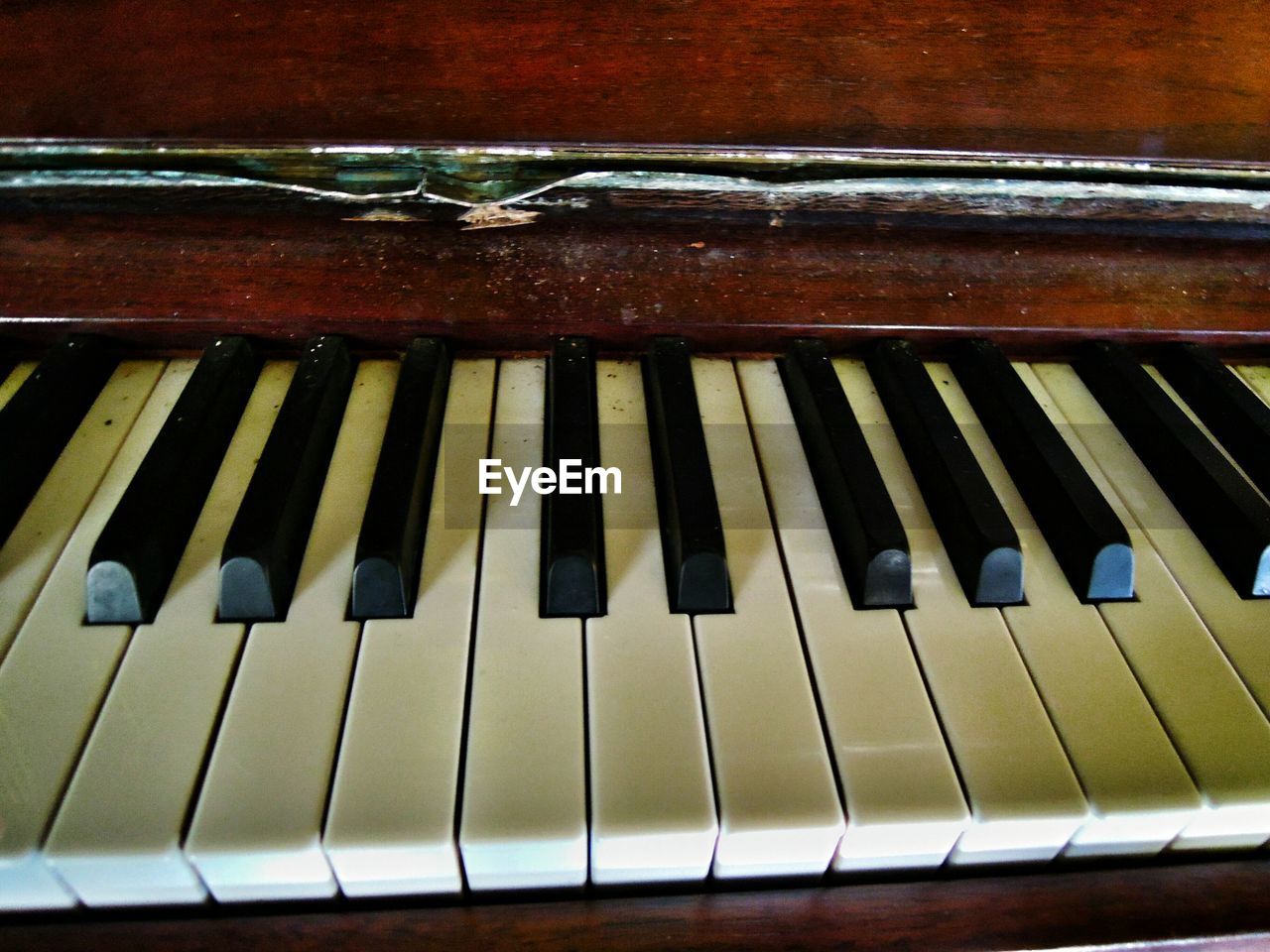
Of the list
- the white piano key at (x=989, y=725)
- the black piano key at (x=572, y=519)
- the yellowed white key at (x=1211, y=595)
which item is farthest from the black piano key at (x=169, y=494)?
the yellowed white key at (x=1211, y=595)

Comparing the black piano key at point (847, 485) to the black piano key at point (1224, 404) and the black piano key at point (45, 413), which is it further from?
the black piano key at point (45, 413)

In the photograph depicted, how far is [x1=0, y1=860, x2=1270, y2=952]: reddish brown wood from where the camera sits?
727 millimetres

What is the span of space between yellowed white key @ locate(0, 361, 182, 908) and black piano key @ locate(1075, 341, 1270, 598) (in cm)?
107

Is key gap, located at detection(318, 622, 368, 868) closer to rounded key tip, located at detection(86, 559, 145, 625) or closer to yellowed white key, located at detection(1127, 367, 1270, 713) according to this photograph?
rounded key tip, located at detection(86, 559, 145, 625)

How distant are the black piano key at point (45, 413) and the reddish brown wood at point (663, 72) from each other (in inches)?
10.3

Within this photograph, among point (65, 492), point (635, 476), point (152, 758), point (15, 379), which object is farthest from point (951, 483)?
point (15, 379)

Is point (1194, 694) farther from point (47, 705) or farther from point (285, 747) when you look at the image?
point (47, 705)

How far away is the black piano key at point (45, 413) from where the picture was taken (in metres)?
0.92

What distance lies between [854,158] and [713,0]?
25cm

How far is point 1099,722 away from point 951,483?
266 mm

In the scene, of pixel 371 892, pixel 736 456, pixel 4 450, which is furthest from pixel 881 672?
pixel 4 450

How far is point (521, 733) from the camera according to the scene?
2.47 ft

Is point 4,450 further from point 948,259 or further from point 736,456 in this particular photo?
point 948,259

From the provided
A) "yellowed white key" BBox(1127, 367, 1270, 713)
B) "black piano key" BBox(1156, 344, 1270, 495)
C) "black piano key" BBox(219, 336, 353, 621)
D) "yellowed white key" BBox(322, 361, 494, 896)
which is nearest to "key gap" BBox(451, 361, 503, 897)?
"yellowed white key" BBox(322, 361, 494, 896)
